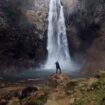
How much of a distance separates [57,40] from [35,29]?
4317mm

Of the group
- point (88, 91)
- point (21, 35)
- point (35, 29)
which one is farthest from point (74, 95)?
point (35, 29)

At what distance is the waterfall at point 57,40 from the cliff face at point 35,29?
0.79m

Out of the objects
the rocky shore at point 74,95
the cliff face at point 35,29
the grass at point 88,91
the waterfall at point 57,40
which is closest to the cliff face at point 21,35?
the cliff face at point 35,29

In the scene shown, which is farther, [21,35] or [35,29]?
[35,29]

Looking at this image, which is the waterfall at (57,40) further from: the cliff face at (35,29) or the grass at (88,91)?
the grass at (88,91)

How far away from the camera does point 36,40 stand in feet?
159

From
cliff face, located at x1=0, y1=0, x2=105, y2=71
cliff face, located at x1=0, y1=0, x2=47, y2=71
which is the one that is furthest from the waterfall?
cliff face, located at x1=0, y1=0, x2=47, y2=71

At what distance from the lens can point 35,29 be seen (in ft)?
159

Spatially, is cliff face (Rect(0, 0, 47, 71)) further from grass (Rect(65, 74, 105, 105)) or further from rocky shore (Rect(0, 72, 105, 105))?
grass (Rect(65, 74, 105, 105))

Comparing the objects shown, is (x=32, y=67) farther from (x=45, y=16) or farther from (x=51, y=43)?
(x=45, y=16)

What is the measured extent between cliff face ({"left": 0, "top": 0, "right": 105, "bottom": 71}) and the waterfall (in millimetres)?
787

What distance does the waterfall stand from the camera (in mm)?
48750

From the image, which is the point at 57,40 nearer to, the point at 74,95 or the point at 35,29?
the point at 35,29

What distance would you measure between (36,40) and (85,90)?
35366mm
